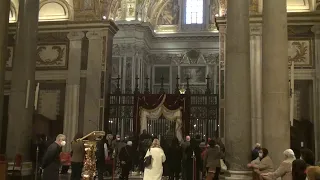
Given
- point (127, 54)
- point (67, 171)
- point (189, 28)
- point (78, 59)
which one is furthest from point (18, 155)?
point (189, 28)

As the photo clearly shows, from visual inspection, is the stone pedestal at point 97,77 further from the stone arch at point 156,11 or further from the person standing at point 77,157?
the stone arch at point 156,11

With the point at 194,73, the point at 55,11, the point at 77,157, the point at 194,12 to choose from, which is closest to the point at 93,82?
the point at 55,11

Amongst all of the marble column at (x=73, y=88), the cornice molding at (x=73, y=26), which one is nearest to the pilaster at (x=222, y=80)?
the cornice molding at (x=73, y=26)

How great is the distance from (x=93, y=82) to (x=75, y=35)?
2.57 metres

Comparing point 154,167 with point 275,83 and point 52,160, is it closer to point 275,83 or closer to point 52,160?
point 52,160

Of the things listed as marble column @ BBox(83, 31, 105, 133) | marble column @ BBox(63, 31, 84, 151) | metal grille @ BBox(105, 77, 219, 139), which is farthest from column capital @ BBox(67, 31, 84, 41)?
metal grille @ BBox(105, 77, 219, 139)

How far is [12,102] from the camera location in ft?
48.3

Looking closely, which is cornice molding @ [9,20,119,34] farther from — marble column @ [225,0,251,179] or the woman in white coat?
the woman in white coat

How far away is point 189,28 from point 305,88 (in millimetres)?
19430

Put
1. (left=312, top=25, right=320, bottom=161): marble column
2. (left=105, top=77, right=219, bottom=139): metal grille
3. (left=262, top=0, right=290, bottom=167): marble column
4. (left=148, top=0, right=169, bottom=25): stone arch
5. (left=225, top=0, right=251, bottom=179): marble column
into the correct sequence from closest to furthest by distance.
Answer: (left=262, top=0, right=290, bottom=167): marble column, (left=225, top=0, right=251, bottom=179): marble column, (left=312, top=25, right=320, bottom=161): marble column, (left=105, top=77, right=219, bottom=139): metal grille, (left=148, top=0, right=169, bottom=25): stone arch

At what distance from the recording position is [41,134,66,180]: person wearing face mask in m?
9.31

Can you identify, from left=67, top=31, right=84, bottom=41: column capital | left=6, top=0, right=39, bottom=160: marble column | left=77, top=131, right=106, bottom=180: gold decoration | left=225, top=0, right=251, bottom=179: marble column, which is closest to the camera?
left=77, top=131, right=106, bottom=180: gold decoration

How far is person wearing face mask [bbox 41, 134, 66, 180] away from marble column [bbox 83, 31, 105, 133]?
10.1m

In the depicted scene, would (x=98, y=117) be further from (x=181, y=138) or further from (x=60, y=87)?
(x=181, y=138)
